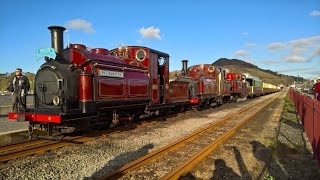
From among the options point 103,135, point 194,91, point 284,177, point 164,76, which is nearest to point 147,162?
point 284,177

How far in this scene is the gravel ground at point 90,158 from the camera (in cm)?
682

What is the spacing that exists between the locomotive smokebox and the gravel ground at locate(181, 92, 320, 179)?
5.62 m

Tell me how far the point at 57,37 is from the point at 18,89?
209 cm

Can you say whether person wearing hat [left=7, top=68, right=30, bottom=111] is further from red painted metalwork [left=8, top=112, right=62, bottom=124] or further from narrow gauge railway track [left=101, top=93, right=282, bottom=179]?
narrow gauge railway track [left=101, top=93, right=282, bottom=179]

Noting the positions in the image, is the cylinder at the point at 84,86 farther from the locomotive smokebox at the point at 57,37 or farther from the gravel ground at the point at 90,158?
the gravel ground at the point at 90,158

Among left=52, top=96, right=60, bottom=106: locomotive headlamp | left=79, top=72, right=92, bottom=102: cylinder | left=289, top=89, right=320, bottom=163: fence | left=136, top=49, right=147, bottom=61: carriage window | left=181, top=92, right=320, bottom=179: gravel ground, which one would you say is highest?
left=136, top=49, right=147, bottom=61: carriage window

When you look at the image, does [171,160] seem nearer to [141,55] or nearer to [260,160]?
[260,160]

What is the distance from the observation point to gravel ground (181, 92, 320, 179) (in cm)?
700

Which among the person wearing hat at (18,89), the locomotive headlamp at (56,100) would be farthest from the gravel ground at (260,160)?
the person wearing hat at (18,89)

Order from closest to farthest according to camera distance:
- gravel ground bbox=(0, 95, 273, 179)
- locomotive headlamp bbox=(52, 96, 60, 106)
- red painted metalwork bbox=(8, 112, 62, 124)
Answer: gravel ground bbox=(0, 95, 273, 179) < red painted metalwork bbox=(8, 112, 62, 124) < locomotive headlamp bbox=(52, 96, 60, 106)

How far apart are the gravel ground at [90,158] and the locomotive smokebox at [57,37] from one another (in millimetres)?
3095

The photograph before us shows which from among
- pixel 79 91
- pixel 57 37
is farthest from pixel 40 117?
pixel 57 37

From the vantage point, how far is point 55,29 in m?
9.86

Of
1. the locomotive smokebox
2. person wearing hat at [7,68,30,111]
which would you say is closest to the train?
the locomotive smokebox
